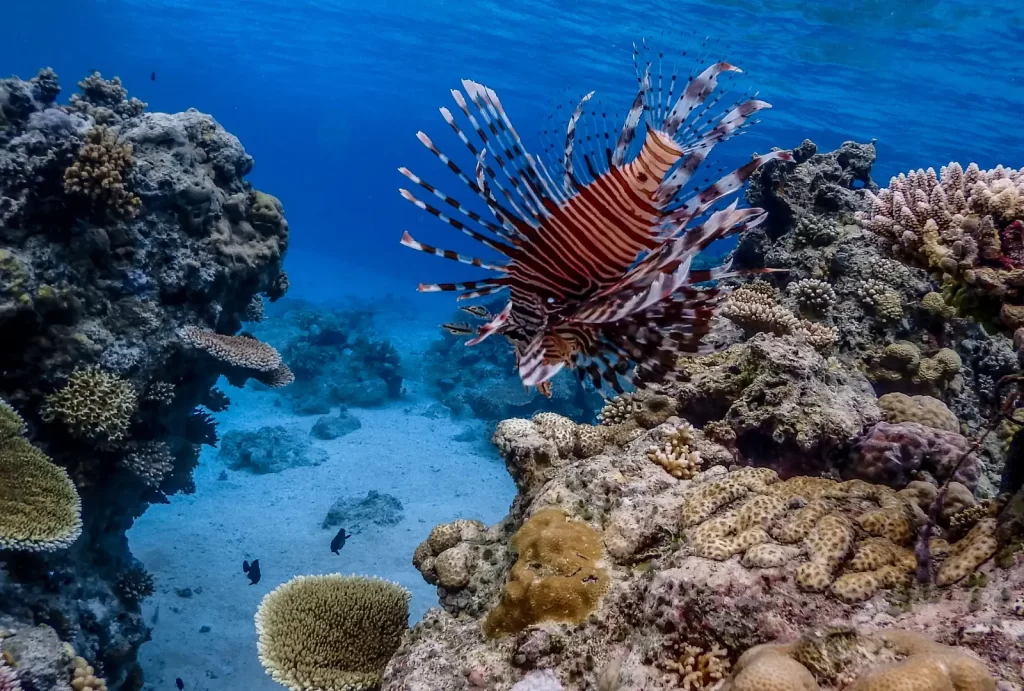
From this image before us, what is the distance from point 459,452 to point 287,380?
8067 mm

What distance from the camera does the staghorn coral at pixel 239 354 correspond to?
24.5 ft

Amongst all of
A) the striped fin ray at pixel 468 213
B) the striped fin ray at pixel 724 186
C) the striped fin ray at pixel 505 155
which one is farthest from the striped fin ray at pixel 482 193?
the striped fin ray at pixel 724 186

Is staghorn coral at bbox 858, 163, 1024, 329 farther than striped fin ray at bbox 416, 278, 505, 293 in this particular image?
Yes

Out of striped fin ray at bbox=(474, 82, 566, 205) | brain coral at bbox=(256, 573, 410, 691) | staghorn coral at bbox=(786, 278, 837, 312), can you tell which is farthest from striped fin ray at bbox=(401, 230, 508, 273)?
staghorn coral at bbox=(786, 278, 837, 312)

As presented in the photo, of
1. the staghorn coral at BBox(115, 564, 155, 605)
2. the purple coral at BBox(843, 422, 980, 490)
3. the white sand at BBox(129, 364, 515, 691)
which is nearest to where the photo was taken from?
the purple coral at BBox(843, 422, 980, 490)

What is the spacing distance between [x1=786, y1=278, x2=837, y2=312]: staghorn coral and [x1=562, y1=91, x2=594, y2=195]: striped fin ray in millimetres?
4049

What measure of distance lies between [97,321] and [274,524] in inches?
263

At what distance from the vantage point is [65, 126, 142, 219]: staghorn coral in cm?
651

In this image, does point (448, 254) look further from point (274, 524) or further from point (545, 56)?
point (545, 56)

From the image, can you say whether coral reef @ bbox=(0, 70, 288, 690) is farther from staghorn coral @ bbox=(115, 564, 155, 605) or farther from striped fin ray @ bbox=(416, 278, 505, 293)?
striped fin ray @ bbox=(416, 278, 505, 293)

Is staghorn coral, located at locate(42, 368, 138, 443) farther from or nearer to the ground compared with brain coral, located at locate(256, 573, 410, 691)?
farther from the ground

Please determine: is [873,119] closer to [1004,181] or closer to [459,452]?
[459,452]

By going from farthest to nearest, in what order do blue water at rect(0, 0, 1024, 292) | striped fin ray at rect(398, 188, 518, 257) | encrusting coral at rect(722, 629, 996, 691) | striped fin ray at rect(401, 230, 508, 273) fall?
blue water at rect(0, 0, 1024, 292) → striped fin ray at rect(398, 188, 518, 257) → striped fin ray at rect(401, 230, 508, 273) → encrusting coral at rect(722, 629, 996, 691)

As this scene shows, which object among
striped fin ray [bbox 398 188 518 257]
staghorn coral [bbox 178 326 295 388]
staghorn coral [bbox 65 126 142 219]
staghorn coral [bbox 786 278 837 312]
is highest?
staghorn coral [bbox 65 126 142 219]
